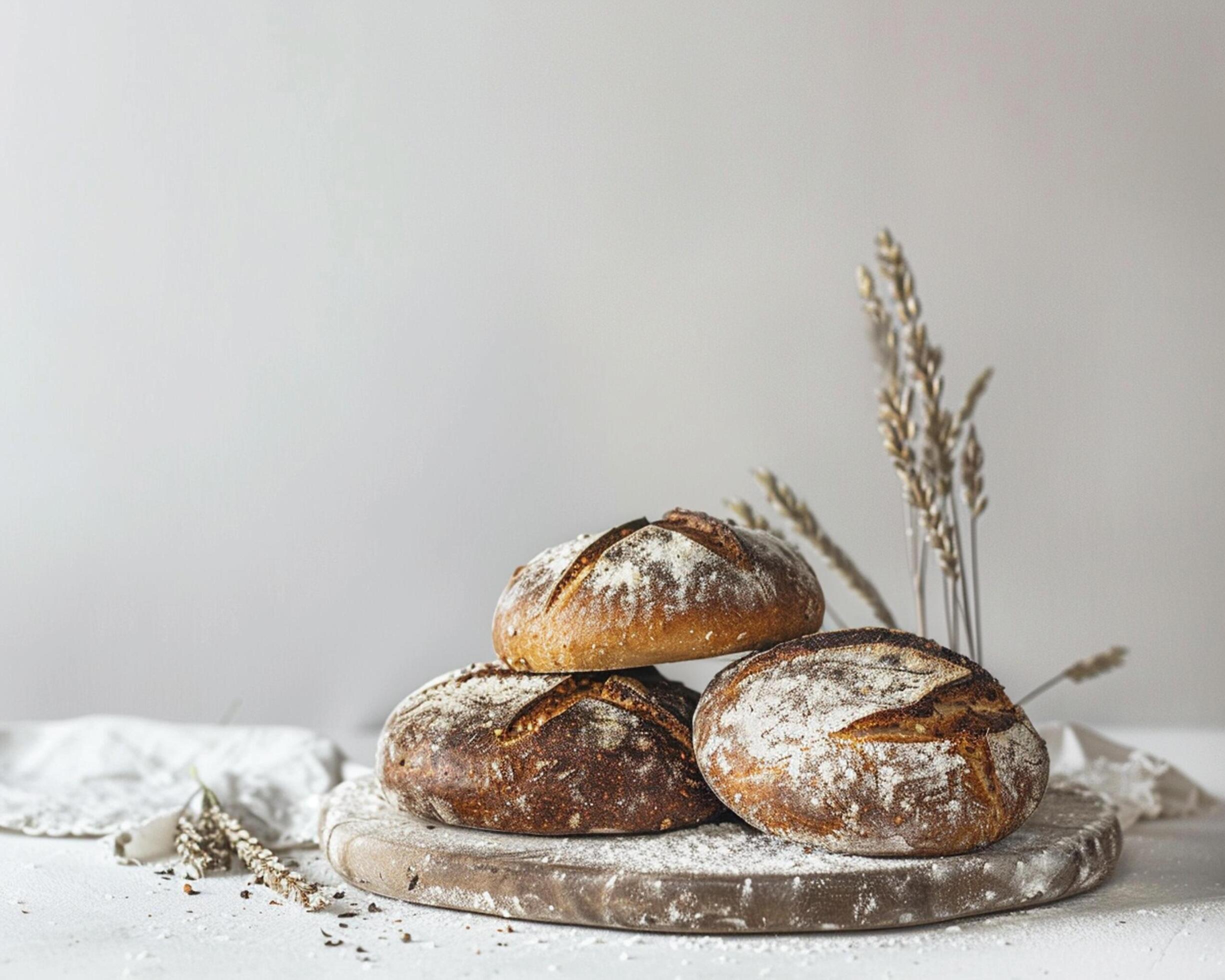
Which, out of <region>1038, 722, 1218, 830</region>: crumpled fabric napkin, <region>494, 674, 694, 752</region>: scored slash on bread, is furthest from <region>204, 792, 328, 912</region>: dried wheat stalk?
<region>1038, 722, 1218, 830</region>: crumpled fabric napkin

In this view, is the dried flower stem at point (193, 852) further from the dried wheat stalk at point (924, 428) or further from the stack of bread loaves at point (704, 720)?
the dried wheat stalk at point (924, 428)

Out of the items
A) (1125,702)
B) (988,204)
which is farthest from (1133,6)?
(1125,702)

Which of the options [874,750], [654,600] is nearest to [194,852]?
[654,600]

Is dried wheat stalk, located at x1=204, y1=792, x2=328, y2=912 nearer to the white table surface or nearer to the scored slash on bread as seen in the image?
the white table surface

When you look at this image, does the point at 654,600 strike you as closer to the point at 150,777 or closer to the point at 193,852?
the point at 193,852

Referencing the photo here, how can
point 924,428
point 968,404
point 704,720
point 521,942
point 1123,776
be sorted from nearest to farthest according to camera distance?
point 521,942 < point 704,720 < point 924,428 < point 968,404 < point 1123,776

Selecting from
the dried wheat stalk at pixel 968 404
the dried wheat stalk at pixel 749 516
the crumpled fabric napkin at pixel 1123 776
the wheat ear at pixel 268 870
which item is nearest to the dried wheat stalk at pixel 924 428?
the dried wheat stalk at pixel 968 404
